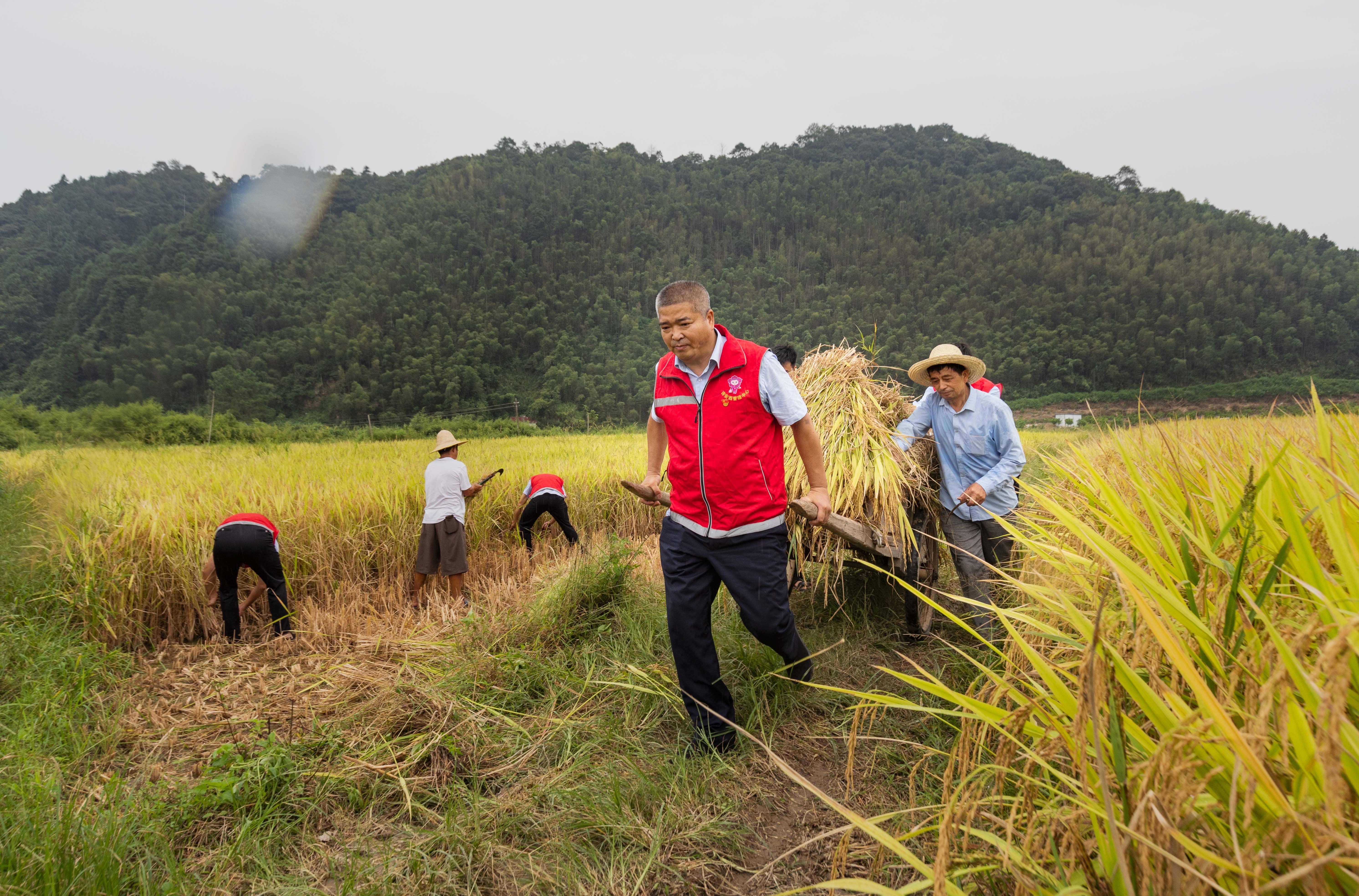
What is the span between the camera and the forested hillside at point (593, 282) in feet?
127

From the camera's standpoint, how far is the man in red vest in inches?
96.5

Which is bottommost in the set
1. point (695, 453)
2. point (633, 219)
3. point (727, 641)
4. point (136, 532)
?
point (727, 641)

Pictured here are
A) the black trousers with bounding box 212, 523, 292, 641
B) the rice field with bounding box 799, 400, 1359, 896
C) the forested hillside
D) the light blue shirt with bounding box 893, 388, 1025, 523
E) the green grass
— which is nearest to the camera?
the rice field with bounding box 799, 400, 1359, 896

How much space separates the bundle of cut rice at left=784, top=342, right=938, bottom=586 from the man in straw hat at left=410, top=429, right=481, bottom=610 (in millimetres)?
3076

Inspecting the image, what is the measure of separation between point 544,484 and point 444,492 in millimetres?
1032

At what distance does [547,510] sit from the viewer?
599 cm

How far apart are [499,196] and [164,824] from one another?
249 feet

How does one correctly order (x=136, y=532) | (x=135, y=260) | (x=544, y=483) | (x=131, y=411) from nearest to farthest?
(x=136, y=532)
(x=544, y=483)
(x=131, y=411)
(x=135, y=260)

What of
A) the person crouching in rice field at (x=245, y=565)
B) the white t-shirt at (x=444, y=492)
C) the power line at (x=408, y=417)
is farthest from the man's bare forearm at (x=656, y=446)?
the power line at (x=408, y=417)

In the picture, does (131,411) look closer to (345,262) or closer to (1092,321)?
(345,262)

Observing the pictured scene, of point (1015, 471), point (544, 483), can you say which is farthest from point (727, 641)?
point (544, 483)

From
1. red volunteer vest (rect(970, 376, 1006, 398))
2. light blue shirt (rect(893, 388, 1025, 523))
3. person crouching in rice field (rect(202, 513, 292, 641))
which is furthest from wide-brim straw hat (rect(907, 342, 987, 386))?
person crouching in rice field (rect(202, 513, 292, 641))

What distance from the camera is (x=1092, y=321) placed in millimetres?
51125

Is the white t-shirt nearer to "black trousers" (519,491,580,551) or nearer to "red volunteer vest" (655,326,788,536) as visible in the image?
"black trousers" (519,491,580,551)
